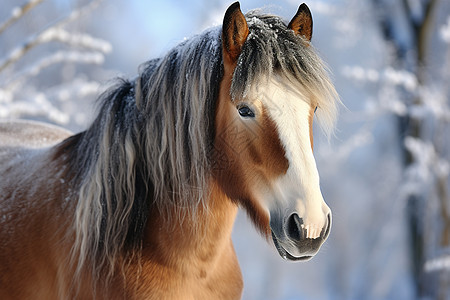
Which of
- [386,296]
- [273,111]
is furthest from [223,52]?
[386,296]

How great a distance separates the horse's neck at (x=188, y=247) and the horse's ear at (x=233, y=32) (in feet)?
1.73

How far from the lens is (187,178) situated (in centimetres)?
179

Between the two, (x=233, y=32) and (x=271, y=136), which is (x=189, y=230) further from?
(x=233, y=32)

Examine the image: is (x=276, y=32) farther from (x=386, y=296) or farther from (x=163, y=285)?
(x=386, y=296)

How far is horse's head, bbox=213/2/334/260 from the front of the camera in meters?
1.51

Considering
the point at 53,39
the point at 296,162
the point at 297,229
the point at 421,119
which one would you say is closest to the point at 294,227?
the point at 297,229

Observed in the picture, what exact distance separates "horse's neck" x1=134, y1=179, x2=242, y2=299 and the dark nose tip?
0.38 m

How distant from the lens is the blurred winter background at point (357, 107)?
462 cm

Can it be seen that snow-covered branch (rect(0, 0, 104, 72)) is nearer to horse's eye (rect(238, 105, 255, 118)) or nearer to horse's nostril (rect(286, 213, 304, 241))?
horse's eye (rect(238, 105, 255, 118))

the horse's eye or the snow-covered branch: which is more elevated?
the snow-covered branch

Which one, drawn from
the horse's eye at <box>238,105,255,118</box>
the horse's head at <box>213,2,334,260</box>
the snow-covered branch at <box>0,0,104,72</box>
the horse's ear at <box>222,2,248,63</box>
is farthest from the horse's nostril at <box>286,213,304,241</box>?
the snow-covered branch at <box>0,0,104,72</box>

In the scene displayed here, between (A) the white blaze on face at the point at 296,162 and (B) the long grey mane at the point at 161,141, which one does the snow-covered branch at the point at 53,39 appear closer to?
(B) the long grey mane at the point at 161,141

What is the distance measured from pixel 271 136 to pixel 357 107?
20748mm

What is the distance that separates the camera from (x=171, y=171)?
183 centimetres
